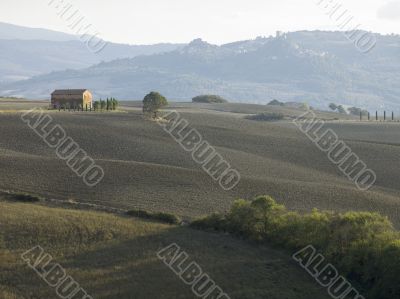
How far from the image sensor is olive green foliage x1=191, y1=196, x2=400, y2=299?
4353cm

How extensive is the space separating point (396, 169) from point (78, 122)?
60.5 metres

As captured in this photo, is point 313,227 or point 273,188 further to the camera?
point 273,188

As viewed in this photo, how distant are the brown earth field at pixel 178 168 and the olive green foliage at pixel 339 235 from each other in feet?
22.4

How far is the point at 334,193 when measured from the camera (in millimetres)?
71375

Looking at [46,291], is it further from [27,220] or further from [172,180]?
[172,180]

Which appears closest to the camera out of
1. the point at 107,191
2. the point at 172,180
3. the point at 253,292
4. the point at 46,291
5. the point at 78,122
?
the point at 46,291

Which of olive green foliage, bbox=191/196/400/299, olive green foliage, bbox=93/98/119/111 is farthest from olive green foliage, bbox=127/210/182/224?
olive green foliage, bbox=93/98/119/111

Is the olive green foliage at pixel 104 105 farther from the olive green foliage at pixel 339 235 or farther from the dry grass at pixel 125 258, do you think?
the olive green foliage at pixel 339 235

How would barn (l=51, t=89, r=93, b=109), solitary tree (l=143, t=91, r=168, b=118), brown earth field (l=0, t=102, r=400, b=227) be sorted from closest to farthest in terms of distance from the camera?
brown earth field (l=0, t=102, r=400, b=227)
solitary tree (l=143, t=91, r=168, b=118)
barn (l=51, t=89, r=93, b=109)

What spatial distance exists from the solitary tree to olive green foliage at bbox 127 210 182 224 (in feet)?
250

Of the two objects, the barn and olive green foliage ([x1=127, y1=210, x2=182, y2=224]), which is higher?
the barn

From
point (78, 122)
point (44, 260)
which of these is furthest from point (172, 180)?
point (78, 122)

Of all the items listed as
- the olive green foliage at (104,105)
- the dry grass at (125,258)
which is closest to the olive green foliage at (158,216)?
the dry grass at (125,258)

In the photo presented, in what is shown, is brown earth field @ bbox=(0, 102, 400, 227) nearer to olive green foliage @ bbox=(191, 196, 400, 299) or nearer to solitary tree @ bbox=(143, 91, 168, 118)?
solitary tree @ bbox=(143, 91, 168, 118)
